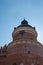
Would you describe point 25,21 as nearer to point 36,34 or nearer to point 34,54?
point 36,34

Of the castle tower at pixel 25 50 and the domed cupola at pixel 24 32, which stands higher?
the domed cupola at pixel 24 32

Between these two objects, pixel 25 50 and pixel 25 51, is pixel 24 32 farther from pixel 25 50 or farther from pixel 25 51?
pixel 25 51

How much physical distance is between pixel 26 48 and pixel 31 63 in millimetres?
2395

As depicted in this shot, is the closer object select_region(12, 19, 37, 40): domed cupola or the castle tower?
the castle tower

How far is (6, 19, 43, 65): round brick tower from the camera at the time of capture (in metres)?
28.9

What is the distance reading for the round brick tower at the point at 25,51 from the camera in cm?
2890

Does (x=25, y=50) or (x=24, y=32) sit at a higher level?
(x=24, y=32)

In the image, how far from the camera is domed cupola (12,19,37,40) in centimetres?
3262

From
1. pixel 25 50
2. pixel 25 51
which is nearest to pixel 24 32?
pixel 25 50

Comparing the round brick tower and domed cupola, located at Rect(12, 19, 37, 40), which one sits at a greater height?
domed cupola, located at Rect(12, 19, 37, 40)

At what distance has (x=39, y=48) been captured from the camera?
101ft

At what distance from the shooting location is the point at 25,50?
29.7 m

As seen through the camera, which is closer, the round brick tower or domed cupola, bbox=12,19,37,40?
the round brick tower

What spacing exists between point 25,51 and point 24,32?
4358mm
